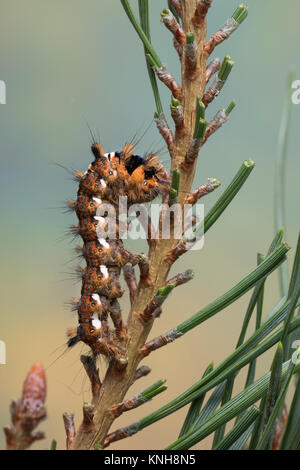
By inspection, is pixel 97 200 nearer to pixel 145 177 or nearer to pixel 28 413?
pixel 145 177

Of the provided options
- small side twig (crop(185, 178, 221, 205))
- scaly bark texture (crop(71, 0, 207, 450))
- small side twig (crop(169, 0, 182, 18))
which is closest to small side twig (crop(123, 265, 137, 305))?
scaly bark texture (crop(71, 0, 207, 450))

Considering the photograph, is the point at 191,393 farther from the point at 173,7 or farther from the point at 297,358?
the point at 173,7

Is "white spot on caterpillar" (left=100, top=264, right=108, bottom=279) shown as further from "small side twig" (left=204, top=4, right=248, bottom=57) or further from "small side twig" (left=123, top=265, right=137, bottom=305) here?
"small side twig" (left=204, top=4, right=248, bottom=57)

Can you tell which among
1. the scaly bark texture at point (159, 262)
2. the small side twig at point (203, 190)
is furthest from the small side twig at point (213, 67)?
the small side twig at point (203, 190)

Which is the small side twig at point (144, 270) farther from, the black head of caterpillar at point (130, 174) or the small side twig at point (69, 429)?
the black head of caterpillar at point (130, 174)

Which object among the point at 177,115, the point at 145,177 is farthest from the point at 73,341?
the point at 177,115

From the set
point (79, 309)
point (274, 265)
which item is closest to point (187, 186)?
point (274, 265)
